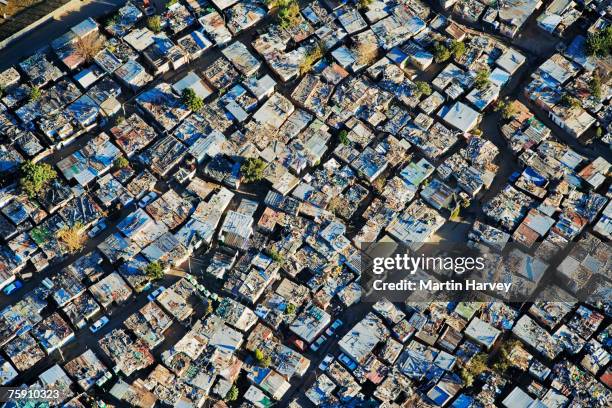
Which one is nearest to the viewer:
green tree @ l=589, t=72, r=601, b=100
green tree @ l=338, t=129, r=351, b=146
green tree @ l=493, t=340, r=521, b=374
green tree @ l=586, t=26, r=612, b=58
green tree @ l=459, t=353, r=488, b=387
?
green tree @ l=459, t=353, r=488, b=387

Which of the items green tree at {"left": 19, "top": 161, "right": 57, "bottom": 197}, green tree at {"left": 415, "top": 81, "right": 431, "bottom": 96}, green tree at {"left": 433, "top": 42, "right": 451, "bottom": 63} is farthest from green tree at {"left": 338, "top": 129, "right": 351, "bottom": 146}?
green tree at {"left": 19, "top": 161, "right": 57, "bottom": 197}

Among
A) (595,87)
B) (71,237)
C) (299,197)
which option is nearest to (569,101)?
(595,87)

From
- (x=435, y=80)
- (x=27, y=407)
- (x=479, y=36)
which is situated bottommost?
(x=27, y=407)

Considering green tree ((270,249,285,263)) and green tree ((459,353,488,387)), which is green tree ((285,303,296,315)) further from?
green tree ((459,353,488,387))

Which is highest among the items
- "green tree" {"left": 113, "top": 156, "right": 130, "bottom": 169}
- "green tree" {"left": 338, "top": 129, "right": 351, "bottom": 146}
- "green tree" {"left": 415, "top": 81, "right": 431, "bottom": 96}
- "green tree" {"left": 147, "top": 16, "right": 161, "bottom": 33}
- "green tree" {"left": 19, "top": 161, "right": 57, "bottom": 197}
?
"green tree" {"left": 415, "top": 81, "right": 431, "bottom": 96}

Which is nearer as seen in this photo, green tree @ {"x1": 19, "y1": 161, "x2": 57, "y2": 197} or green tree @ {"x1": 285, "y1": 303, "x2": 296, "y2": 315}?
green tree @ {"x1": 285, "y1": 303, "x2": 296, "y2": 315}

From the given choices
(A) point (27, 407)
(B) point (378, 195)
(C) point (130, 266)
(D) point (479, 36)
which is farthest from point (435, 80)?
(A) point (27, 407)

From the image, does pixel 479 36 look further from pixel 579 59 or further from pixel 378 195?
pixel 378 195
